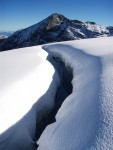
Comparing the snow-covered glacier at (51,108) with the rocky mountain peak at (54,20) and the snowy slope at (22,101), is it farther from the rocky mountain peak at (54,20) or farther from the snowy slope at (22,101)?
the rocky mountain peak at (54,20)

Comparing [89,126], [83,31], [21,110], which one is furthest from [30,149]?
[83,31]

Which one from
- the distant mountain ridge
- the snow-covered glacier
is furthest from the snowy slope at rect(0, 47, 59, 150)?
the distant mountain ridge

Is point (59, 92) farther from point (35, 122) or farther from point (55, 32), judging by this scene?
point (55, 32)

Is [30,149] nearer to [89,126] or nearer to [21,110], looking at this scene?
[21,110]

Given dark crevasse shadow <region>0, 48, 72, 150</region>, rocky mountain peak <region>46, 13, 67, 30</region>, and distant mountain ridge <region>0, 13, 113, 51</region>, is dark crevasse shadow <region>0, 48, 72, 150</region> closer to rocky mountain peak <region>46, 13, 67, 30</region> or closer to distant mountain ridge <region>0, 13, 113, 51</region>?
distant mountain ridge <region>0, 13, 113, 51</region>

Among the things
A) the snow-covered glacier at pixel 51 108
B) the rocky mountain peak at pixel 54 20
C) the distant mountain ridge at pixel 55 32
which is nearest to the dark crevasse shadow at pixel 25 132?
the snow-covered glacier at pixel 51 108

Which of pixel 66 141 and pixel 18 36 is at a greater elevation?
pixel 66 141

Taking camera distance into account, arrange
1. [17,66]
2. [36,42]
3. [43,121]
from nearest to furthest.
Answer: [43,121], [17,66], [36,42]
